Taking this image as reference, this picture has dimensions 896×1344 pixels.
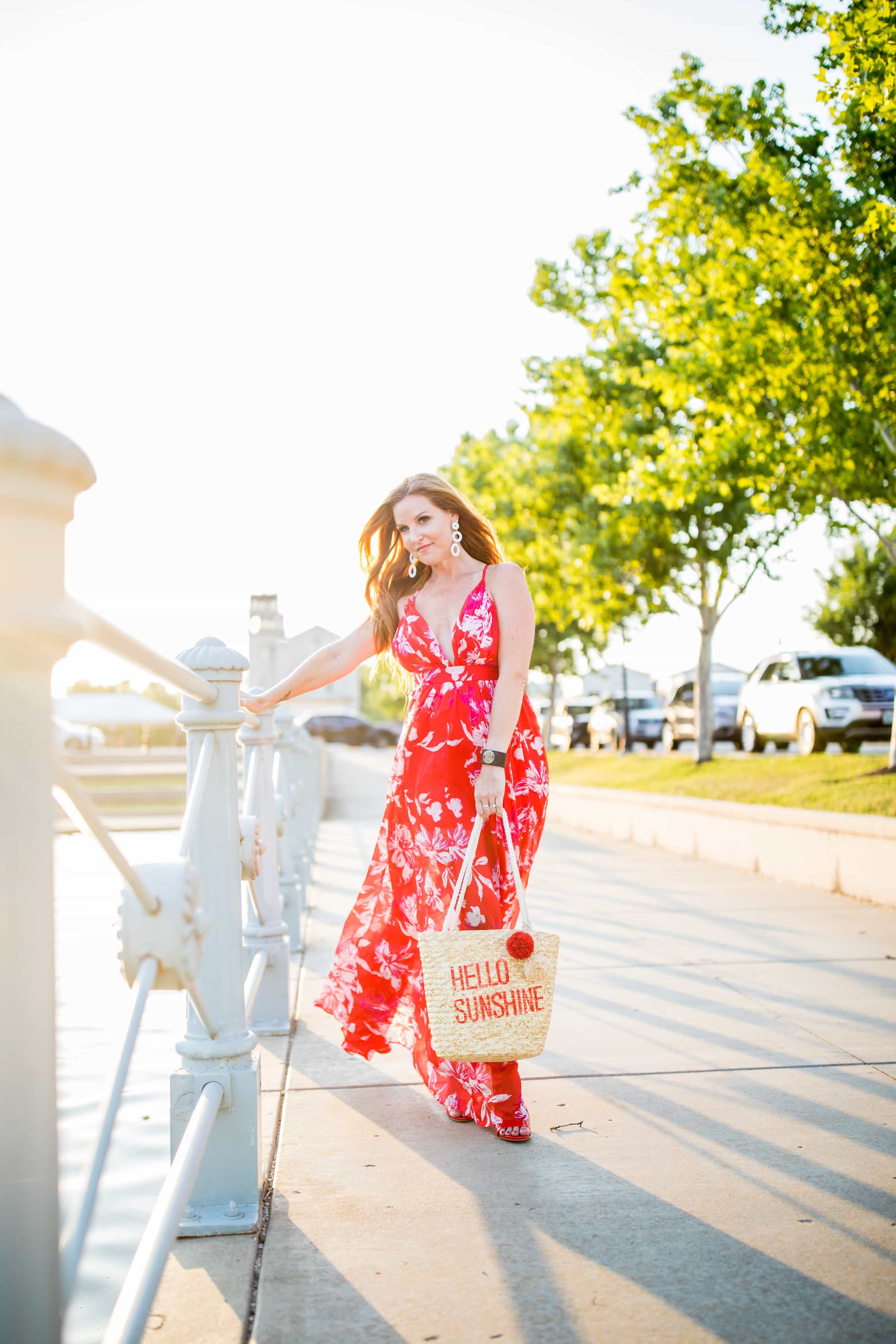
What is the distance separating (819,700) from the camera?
15586 mm

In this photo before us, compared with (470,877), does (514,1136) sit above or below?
below

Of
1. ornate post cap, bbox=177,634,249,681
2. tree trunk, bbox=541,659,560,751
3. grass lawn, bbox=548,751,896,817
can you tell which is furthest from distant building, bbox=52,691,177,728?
ornate post cap, bbox=177,634,249,681

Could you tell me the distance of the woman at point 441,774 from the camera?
333 cm

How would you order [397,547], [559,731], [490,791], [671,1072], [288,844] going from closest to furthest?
[490,791], [671,1072], [397,547], [288,844], [559,731]

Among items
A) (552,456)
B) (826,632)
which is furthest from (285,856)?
(826,632)

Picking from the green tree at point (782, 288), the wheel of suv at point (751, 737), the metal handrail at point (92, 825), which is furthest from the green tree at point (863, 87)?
the wheel of suv at point (751, 737)

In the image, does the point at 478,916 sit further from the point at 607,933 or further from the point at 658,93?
the point at 658,93

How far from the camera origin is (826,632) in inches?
1640

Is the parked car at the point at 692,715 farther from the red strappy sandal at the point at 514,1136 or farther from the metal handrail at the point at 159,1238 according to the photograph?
the metal handrail at the point at 159,1238

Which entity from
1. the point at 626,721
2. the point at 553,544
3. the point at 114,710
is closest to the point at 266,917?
the point at 553,544

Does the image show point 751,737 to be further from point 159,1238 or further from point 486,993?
point 159,1238

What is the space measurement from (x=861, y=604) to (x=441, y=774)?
130 feet

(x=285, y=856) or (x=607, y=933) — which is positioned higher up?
(x=285, y=856)

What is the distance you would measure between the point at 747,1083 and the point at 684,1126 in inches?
17.4
